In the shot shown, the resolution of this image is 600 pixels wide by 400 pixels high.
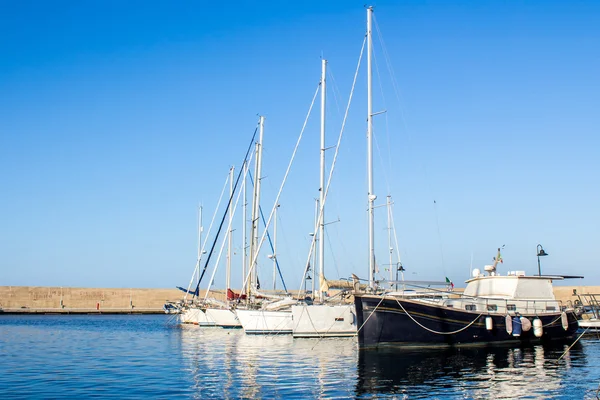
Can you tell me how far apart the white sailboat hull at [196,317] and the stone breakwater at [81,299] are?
2578 centimetres

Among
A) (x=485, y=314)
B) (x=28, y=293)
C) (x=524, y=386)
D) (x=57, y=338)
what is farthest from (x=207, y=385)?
(x=28, y=293)

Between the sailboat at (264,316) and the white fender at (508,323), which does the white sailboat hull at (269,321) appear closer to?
the sailboat at (264,316)

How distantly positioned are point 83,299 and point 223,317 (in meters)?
50.1

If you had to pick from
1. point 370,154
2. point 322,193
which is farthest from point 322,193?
point 370,154

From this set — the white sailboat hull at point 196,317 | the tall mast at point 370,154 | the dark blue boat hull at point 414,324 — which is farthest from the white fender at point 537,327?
the white sailboat hull at point 196,317

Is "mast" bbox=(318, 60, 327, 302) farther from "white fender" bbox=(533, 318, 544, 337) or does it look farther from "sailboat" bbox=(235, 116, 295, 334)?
"white fender" bbox=(533, 318, 544, 337)

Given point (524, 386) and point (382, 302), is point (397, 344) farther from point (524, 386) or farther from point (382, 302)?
point (524, 386)

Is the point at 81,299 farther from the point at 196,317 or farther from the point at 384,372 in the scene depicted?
the point at 384,372

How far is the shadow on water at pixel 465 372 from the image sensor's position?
63.2 feet

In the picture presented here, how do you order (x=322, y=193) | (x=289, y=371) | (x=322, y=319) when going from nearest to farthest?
(x=289, y=371) < (x=322, y=319) < (x=322, y=193)

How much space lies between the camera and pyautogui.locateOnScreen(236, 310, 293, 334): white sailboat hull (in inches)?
1588

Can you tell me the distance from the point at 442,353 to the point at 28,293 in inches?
3023

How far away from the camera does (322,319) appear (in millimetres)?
37219

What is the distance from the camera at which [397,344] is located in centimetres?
2880
